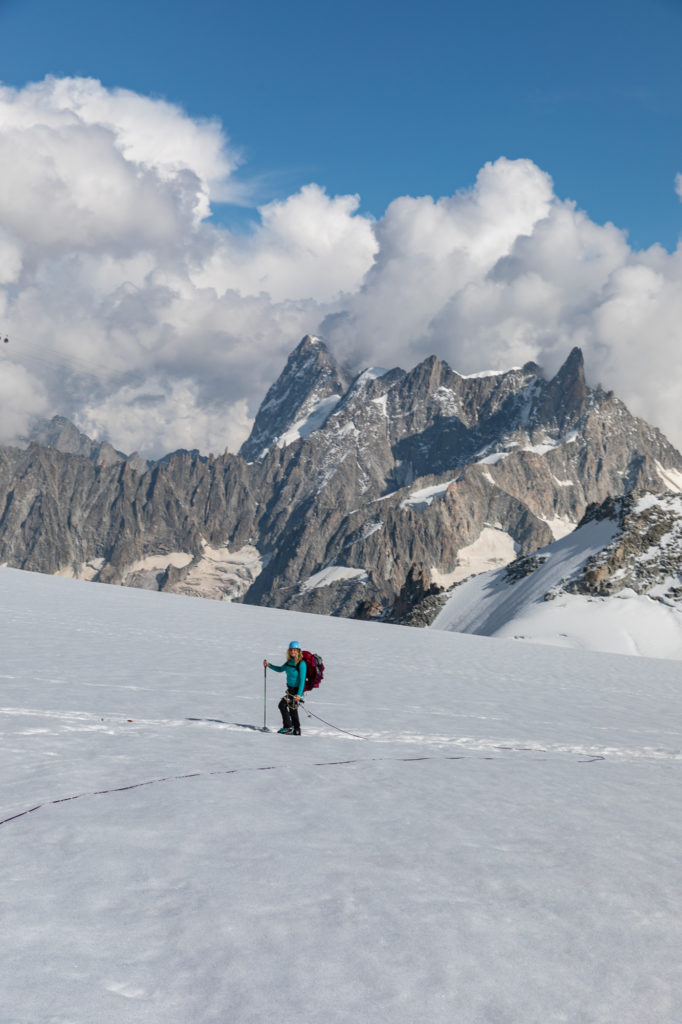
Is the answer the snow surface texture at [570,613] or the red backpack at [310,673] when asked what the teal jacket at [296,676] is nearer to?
the red backpack at [310,673]

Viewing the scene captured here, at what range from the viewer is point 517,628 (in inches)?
3691

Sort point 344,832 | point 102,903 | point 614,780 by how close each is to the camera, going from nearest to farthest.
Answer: point 102,903 → point 344,832 → point 614,780

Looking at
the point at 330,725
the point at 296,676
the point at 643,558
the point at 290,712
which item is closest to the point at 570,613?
the point at 643,558

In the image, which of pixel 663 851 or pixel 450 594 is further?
pixel 450 594

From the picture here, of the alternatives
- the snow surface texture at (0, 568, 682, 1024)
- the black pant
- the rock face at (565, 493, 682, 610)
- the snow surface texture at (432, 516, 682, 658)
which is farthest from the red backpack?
the rock face at (565, 493, 682, 610)

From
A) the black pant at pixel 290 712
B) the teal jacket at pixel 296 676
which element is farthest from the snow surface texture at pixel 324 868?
the teal jacket at pixel 296 676

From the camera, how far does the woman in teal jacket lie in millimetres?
16500

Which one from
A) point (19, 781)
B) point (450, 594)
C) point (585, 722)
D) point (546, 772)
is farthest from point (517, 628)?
point (19, 781)

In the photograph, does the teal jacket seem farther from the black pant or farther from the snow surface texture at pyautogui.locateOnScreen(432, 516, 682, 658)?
the snow surface texture at pyautogui.locateOnScreen(432, 516, 682, 658)

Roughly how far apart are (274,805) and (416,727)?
8.68 metres

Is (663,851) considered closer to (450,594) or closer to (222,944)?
(222,944)

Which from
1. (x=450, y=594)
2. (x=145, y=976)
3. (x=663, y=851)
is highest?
(x=450, y=594)

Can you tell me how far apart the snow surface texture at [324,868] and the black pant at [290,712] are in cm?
44

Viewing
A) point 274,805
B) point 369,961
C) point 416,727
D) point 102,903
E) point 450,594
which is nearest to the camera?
point 369,961
